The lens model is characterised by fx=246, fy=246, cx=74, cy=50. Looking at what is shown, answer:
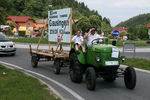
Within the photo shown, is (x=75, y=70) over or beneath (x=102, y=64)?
beneath

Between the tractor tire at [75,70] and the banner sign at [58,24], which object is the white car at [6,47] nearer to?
the banner sign at [58,24]

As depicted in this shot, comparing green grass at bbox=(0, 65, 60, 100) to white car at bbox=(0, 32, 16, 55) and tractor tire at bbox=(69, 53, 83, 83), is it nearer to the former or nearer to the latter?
tractor tire at bbox=(69, 53, 83, 83)

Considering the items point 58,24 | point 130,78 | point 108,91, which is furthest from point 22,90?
point 58,24

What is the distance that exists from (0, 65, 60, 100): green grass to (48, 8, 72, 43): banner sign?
3.53 metres

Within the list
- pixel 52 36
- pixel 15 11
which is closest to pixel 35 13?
pixel 15 11

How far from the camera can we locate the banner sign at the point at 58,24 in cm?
1129

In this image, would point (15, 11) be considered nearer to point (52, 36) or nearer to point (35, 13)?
point (35, 13)

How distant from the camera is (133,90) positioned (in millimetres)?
7547

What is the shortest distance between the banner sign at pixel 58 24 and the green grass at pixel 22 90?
3528 millimetres

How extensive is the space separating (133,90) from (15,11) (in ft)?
489

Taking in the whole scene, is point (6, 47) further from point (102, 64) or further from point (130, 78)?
point (130, 78)

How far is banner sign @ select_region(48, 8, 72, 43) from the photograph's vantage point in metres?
11.3

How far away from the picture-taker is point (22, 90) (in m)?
6.90

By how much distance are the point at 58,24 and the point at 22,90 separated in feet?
18.6
